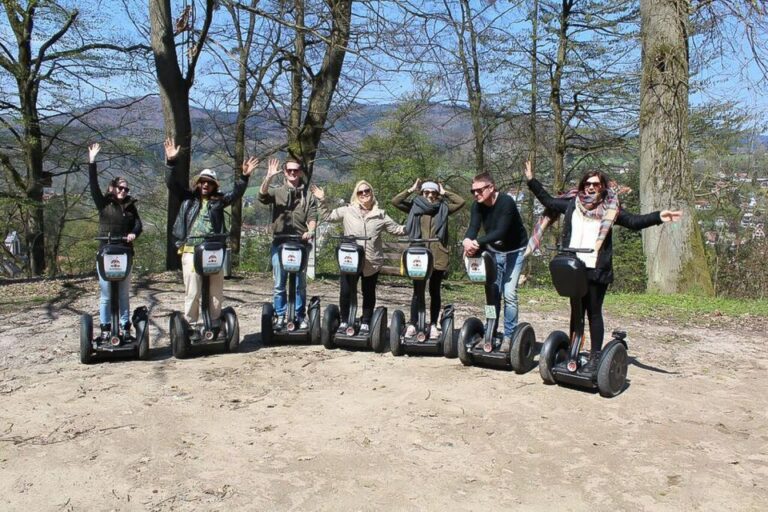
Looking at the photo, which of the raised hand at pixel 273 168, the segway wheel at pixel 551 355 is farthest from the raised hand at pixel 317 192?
the segway wheel at pixel 551 355

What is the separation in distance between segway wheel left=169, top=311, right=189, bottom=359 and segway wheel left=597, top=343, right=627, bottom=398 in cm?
361

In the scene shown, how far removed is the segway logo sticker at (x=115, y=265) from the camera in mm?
5859

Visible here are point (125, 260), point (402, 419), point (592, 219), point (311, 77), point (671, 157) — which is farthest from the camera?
point (311, 77)

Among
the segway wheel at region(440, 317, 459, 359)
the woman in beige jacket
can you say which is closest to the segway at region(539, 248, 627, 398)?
the segway wheel at region(440, 317, 459, 359)

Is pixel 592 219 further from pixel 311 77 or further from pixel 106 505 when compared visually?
pixel 311 77

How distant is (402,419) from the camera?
4.57 meters

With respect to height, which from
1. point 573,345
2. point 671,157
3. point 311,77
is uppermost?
point 311,77

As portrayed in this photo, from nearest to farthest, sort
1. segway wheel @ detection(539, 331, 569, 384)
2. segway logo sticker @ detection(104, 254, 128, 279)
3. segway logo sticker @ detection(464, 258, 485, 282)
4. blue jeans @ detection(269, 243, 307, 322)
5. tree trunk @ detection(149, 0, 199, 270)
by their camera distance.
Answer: segway wheel @ detection(539, 331, 569, 384), segway logo sticker @ detection(464, 258, 485, 282), segway logo sticker @ detection(104, 254, 128, 279), blue jeans @ detection(269, 243, 307, 322), tree trunk @ detection(149, 0, 199, 270)

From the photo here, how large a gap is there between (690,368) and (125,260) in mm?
5304

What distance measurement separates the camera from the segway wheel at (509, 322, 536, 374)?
5473mm

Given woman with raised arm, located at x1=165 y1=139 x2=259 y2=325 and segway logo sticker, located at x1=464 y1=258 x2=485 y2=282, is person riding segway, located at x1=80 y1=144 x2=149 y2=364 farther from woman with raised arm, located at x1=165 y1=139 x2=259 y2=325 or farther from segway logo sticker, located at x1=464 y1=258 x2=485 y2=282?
segway logo sticker, located at x1=464 y1=258 x2=485 y2=282

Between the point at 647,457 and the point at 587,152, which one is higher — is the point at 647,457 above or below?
below

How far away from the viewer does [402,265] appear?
19.9 ft

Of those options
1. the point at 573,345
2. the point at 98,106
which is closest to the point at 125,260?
the point at 573,345
